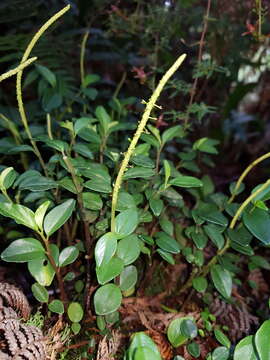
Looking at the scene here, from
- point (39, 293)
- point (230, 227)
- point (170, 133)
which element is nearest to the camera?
point (39, 293)

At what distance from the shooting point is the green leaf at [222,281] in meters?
0.91

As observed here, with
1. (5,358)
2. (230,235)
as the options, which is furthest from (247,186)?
(5,358)

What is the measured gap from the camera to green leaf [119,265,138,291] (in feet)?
2.78

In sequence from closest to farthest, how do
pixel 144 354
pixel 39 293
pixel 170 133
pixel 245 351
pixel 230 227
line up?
1. pixel 144 354
2. pixel 245 351
3. pixel 39 293
4. pixel 230 227
5. pixel 170 133

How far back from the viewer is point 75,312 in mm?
844

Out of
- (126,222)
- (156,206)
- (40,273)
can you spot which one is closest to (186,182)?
(156,206)

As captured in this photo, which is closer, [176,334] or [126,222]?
[126,222]

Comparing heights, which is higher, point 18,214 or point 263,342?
point 18,214

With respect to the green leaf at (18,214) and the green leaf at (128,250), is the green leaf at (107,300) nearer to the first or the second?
the green leaf at (128,250)

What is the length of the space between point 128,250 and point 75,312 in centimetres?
22

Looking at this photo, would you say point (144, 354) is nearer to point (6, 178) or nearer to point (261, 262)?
point (6, 178)

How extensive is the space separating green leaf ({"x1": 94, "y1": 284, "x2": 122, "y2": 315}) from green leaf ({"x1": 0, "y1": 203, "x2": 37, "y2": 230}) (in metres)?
0.20

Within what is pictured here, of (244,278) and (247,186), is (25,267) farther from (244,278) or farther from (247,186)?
(247,186)

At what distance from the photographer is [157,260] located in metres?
1.15
